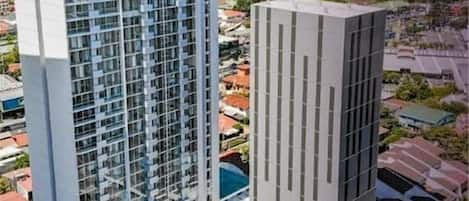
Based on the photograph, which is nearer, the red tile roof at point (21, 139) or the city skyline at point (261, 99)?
the city skyline at point (261, 99)

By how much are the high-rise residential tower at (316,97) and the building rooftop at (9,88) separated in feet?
14.5

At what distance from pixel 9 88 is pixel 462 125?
546cm

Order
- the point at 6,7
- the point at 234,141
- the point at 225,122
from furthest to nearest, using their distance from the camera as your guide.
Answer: the point at 6,7, the point at 225,122, the point at 234,141

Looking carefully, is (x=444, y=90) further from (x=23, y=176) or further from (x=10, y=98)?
(x=10, y=98)

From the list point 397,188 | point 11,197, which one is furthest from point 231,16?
point 397,188

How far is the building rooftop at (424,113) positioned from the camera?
242 centimetres

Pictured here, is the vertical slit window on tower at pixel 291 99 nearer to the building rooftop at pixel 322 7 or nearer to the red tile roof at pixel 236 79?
the building rooftop at pixel 322 7

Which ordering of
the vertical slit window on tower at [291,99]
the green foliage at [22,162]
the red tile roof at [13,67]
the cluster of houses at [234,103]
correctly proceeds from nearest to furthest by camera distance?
the vertical slit window on tower at [291,99]
the green foliage at [22,162]
the cluster of houses at [234,103]
the red tile roof at [13,67]

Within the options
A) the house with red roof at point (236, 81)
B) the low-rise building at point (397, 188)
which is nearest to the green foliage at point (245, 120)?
the house with red roof at point (236, 81)

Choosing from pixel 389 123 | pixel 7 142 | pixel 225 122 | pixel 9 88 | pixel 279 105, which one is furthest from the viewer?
pixel 9 88

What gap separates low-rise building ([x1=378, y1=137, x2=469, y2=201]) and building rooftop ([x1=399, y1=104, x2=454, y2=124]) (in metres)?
0.12

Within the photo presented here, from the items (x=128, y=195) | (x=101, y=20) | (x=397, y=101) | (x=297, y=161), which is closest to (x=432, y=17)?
(x=397, y=101)

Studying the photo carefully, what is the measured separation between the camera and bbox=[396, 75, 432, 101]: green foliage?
2471mm

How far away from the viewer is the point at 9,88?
6.65 meters
